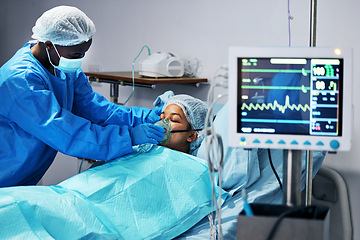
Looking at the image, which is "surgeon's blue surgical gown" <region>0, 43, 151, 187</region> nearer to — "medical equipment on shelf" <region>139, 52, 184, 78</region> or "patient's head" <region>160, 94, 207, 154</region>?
"patient's head" <region>160, 94, 207, 154</region>

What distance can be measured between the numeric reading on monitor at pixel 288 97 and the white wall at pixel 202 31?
1.13m

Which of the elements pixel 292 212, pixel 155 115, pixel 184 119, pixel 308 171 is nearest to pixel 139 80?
pixel 155 115

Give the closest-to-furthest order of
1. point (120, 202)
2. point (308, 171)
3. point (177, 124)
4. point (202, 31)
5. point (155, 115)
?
point (308, 171)
point (120, 202)
point (177, 124)
point (155, 115)
point (202, 31)

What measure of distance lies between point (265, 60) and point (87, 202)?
903 mm

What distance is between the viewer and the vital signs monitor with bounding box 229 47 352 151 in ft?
3.69

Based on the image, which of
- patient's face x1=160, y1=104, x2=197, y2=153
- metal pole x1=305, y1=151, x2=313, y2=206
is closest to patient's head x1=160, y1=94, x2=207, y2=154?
patient's face x1=160, y1=104, x2=197, y2=153

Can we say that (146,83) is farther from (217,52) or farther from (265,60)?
(265,60)

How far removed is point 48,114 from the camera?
181 centimetres

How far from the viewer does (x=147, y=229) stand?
1.72 meters

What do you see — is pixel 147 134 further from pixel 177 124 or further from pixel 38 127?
pixel 38 127

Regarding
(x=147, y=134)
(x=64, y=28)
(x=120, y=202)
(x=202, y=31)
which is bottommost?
(x=120, y=202)

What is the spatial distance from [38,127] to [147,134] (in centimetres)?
44

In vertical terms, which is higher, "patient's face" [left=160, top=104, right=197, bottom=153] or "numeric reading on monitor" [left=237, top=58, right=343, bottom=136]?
"numeric reading on monitor" [left=237, top=58, right=343, bottom=136]

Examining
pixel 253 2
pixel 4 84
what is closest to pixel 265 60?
pixel 4 84
